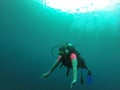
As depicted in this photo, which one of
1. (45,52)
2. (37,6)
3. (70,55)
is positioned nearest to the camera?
(70,55)

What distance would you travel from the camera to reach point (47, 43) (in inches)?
187

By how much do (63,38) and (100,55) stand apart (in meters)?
1.01

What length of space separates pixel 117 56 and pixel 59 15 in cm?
162

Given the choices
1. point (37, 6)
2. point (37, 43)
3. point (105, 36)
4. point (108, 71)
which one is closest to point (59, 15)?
point (37, 6)

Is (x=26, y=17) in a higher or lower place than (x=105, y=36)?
higher

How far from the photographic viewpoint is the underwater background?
4.44 metres

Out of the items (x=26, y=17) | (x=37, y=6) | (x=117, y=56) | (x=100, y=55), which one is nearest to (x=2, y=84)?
(x=26, y=17)

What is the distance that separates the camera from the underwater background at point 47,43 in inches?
175

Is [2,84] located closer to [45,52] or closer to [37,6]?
[45,52]

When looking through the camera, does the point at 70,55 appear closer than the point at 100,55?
Yes

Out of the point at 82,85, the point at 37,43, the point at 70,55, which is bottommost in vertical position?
the point at 82,85

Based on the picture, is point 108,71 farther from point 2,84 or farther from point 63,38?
point 2,84

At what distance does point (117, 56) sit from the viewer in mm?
4785

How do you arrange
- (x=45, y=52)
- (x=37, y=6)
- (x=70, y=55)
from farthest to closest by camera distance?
(x=45, y=52) < (x=37, y=6) < (x=70, y=55)
